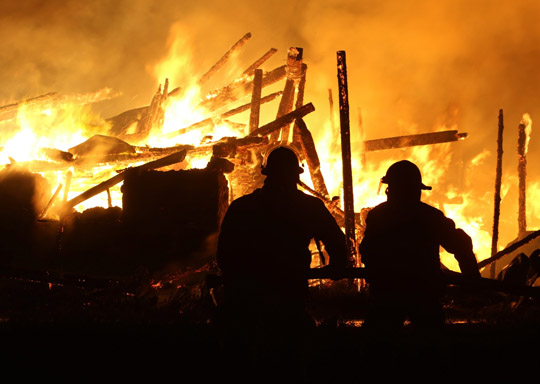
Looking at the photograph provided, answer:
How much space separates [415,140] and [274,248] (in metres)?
10.1

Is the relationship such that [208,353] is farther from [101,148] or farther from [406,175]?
[101,148]

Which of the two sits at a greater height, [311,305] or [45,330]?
[45,330]

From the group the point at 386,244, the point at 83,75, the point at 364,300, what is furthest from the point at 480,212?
the point at 83,75

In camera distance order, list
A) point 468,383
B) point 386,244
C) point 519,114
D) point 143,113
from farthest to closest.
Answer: point 519,114 < point 143,113 < point 386,244 < point 468,383

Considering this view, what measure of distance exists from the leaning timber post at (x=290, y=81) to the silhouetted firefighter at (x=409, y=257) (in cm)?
746

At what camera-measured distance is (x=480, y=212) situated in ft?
66.7

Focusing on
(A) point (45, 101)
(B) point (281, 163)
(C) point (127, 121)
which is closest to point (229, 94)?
(C) point (127, 121)

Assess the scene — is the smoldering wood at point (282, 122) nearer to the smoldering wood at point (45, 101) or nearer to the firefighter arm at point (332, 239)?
the firefighter arm at point (332, 239)

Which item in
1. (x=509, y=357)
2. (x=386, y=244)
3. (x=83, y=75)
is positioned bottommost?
(x=509, y=357)

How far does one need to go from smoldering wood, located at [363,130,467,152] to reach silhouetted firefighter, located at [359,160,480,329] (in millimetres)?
8446

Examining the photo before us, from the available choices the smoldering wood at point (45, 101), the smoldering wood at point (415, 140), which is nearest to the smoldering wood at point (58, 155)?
the smoldering wood at point (45, 101)

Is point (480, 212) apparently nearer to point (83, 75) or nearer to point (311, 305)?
point (311, 305)

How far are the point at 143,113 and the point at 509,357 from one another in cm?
1601

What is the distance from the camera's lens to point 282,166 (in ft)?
10.5
